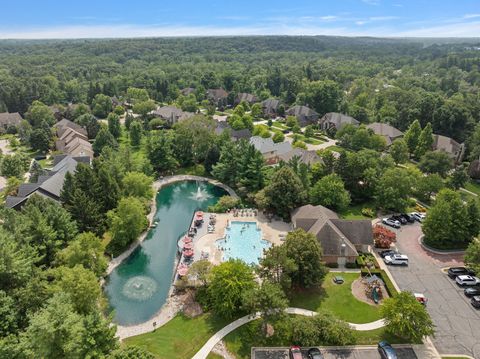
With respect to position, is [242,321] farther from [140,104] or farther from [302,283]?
[140,104]

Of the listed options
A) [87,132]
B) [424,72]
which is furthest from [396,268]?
[424,72]

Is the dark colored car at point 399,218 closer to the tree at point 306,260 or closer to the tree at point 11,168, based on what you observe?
the tree at point 306,260

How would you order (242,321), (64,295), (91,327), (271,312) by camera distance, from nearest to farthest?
1. (91,327)
2. (64,295)
3. (271,312)
4. (242,321)

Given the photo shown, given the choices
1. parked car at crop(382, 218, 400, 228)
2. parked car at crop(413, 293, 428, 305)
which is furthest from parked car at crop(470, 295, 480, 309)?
parked car at crop(382, 218, 400, 228)

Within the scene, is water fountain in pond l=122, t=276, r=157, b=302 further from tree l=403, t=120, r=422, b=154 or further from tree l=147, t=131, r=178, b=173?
tree l=403, t=120, r=422, b=154

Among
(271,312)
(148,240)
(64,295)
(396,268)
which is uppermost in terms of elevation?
(64,295)

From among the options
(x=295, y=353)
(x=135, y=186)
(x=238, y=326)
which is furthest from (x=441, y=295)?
A: (x=135, y=186)

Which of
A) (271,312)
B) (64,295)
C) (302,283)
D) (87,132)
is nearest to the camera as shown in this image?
(64,295)

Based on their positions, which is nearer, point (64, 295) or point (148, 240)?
point (64, 295)
